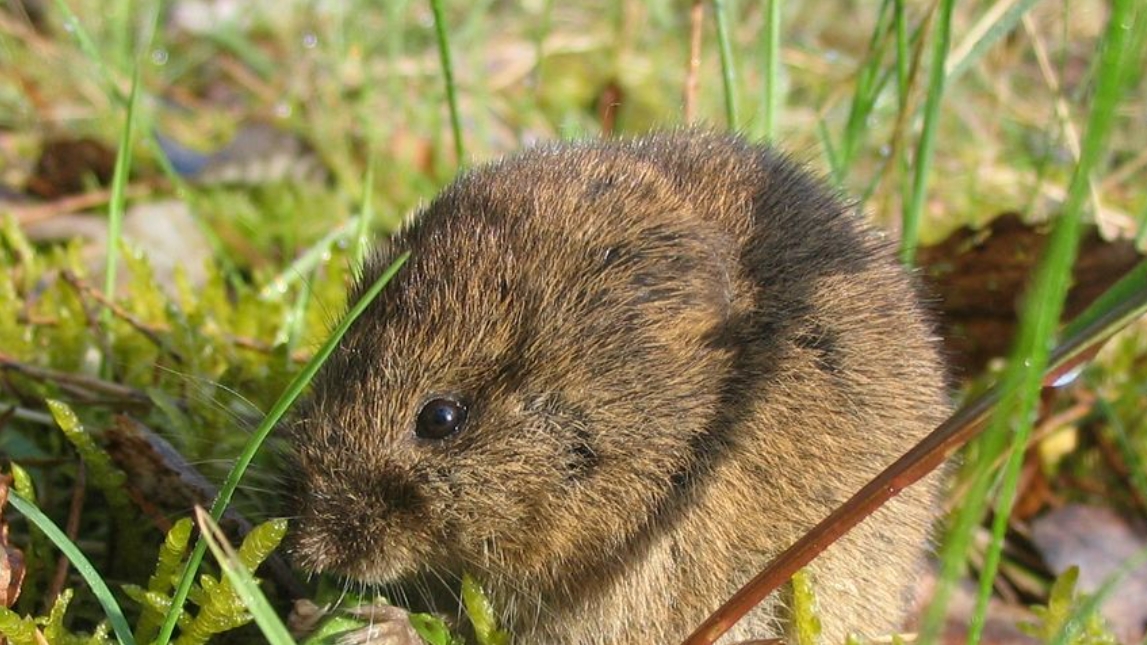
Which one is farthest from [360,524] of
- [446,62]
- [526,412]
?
[446,62]

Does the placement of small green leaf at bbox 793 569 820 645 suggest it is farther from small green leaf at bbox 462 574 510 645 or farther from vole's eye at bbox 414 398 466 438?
vole's eye at bbox 414 398 466 438

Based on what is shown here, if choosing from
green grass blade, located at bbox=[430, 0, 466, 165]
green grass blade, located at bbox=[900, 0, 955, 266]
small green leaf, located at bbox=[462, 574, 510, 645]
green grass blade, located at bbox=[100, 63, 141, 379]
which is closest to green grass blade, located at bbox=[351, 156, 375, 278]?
green grass blade, located at bbox=[430, 0, 466, 165]

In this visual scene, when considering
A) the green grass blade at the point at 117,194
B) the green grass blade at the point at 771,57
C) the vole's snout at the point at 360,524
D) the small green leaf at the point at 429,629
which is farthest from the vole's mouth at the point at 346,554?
the green grass blade at the point at 771,57

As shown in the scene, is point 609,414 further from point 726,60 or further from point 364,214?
point 364,214

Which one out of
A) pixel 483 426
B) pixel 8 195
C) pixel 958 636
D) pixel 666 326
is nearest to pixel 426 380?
pixel 483 426

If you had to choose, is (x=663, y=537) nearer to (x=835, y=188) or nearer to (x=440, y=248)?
(x=440, y=248)

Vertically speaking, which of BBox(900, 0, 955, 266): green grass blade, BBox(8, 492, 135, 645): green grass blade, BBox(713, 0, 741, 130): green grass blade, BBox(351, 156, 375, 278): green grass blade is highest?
BBox(713, 0, 741, 130): green grass blade
